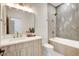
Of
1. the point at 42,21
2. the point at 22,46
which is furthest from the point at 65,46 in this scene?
the point at 22,46

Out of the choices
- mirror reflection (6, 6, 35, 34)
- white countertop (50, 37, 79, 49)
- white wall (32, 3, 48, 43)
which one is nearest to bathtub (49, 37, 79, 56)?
white countertop (50, 37, 79, 49)

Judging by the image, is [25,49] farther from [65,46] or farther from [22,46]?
[65,46]

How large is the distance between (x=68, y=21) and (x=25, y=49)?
761 millimetres

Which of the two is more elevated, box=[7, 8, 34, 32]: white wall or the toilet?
box=[7, 8, 34, 32]: white wall

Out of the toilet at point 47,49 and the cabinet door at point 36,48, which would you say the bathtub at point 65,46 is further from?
the cabinet door at point 36,48

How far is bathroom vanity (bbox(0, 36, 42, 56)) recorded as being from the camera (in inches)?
62.0

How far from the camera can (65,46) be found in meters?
1.65

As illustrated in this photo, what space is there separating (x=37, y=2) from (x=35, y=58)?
825mm

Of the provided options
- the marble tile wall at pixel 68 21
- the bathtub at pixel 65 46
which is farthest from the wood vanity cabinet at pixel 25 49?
the marble tile wall at pixel 68 21

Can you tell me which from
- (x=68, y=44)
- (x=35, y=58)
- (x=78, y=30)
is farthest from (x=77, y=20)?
(x=35, y=58)

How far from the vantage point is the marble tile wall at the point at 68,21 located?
5.28 feet

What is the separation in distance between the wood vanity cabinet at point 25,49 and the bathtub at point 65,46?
22cm

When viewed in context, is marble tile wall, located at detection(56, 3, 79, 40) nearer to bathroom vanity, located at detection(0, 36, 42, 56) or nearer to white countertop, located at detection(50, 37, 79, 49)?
white countertop, located at detection(50, 37, 79, 49)

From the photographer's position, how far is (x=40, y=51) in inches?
66.7
